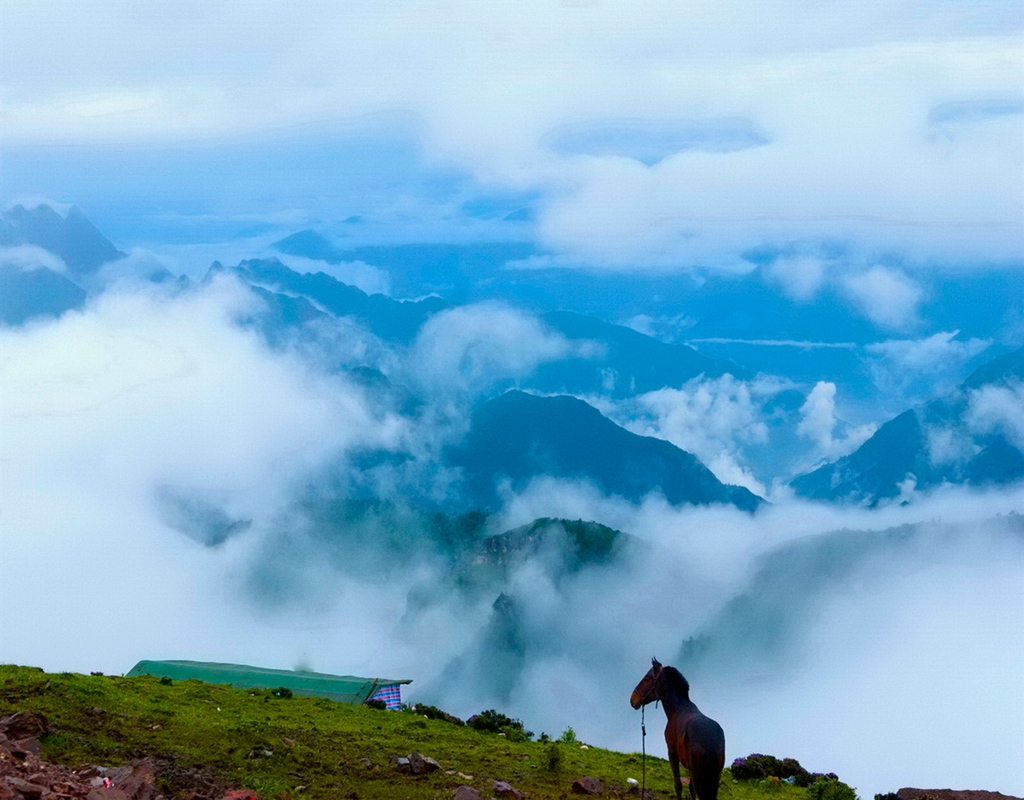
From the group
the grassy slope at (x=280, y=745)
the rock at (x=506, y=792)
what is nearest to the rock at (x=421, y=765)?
the grassy slope at (x=280, y=745)

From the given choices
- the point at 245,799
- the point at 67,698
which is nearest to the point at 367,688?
the point at 67,698

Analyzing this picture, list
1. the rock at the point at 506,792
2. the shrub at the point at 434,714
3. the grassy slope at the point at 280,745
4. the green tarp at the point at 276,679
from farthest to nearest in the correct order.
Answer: the green tarp at the point at 276,679 → the shrub at the point at 434,714 → the grassy slope at the point at 280,745 → the rock at the point at 506,792

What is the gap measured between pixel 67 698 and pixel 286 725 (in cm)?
662

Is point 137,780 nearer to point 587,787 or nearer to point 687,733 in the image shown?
point 587,787

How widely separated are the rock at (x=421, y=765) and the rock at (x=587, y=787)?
3694mm

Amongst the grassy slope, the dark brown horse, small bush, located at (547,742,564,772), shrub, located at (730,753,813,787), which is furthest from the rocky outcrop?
shrub, located at (730,753,813,787)

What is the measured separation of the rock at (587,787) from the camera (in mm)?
29156

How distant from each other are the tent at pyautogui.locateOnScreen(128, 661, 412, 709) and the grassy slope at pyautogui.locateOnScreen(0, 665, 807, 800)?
26.5 feet

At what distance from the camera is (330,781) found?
27688 mm

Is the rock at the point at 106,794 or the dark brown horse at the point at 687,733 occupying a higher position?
the dark brown horse at the point at 687,733

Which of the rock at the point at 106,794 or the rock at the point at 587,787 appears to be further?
the rock at the point at 587,787

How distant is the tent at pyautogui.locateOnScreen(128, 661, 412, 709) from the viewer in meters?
47.3

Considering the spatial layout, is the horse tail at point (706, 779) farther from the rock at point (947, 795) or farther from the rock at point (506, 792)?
the rock at point (947, 795)

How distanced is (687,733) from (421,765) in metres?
8.57
